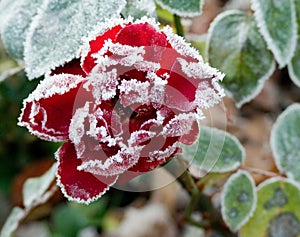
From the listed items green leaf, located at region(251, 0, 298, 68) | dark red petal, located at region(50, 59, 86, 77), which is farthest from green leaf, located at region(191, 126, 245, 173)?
dark red petal, located at region(50, 59, 86, 77)

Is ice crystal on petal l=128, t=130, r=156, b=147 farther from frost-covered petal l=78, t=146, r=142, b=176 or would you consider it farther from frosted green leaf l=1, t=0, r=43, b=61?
frosted green leaf l=1, t=0, r=43, b=61

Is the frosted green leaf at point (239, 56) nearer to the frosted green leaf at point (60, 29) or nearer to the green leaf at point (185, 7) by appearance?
the green leaf at point (185, 7)

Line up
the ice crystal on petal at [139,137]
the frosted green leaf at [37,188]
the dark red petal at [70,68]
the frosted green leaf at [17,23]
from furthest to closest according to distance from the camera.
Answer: the frosted green leaf at [37,188] < the frosted green leaf at [17,23] < the dark red petal at [70,68] < the ice crystal on petal at [139,137]

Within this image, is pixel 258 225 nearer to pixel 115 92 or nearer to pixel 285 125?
pixel 285 125

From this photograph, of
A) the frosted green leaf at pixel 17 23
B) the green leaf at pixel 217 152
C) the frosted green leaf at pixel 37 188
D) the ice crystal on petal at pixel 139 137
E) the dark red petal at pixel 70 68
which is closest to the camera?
the ice crystal on petal at pixel 139 137

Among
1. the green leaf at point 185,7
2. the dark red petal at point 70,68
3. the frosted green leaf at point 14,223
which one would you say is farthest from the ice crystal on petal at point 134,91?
the frosted green leaf at point 14,223

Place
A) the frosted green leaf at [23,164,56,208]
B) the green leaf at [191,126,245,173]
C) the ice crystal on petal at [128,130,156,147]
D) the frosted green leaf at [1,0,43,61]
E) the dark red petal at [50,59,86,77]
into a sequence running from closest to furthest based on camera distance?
the ice crystal on petal at [128,130,156,147]
the dark red petal at [50,59,86,77]
the frosted green leaf at [1,0,43,61]
the green leaf at [191,126,245,173]
the frosted green leaf at [23,164,56,208]

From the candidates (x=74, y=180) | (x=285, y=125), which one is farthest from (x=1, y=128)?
(x=74, y=180)
